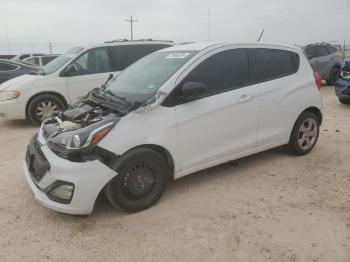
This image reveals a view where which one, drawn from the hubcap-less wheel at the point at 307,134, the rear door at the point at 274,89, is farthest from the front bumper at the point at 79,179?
the hubcap-less wheel at the point at 307,134

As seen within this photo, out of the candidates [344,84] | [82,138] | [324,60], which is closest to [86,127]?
[82,138]

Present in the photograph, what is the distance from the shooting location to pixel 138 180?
3.66 metres

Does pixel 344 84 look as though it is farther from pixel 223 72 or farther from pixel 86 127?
pixel 86 127

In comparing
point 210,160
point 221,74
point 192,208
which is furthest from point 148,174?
point 221,74

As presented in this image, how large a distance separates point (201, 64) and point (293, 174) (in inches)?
75.2

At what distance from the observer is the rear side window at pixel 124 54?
27.1ft

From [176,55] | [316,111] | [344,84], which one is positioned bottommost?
[344,84]

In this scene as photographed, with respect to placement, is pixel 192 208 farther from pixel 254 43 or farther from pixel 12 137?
pixel 12 137

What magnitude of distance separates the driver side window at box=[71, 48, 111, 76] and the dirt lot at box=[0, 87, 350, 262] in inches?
140

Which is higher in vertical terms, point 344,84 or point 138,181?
point 344,84

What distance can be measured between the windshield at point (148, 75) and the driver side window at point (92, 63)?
3414mm

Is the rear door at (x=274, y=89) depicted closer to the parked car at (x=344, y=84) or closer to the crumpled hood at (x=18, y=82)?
the parked car at (x=344, y=84)

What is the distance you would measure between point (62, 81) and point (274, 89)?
4.94 metres

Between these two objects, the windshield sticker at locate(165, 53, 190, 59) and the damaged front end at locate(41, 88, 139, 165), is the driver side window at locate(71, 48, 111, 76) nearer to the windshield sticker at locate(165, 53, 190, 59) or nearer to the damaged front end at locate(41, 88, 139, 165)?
the damaged front end at locate(41, 88, 139, 165)
